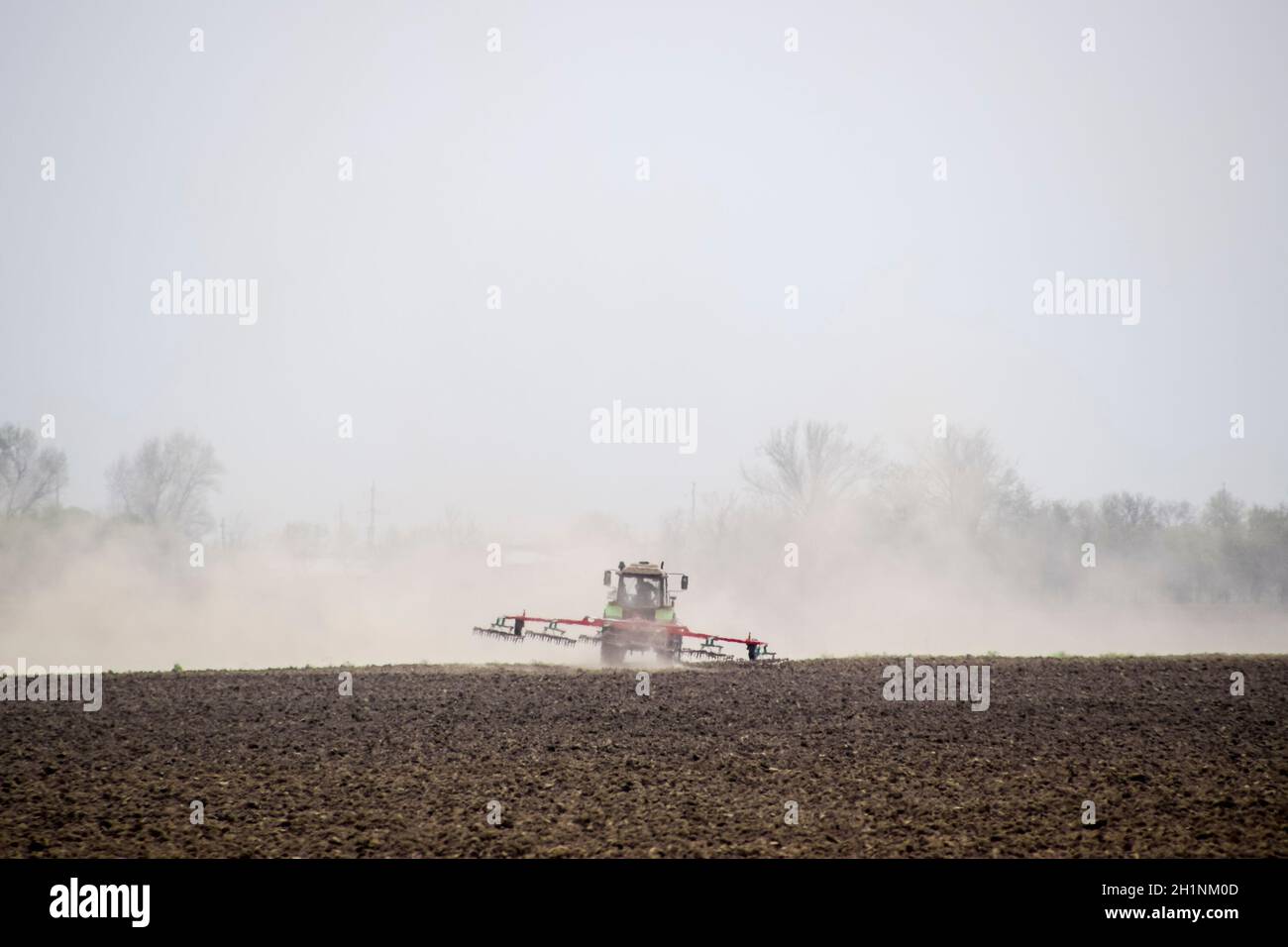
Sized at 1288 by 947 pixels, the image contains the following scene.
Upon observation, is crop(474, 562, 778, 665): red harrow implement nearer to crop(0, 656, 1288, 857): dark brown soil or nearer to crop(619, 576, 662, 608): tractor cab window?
crop(619, 576, 662, 608): tractor cab window

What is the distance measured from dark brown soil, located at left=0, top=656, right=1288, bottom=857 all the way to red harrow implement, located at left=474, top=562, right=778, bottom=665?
667 cm

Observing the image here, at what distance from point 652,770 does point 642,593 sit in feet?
58.4

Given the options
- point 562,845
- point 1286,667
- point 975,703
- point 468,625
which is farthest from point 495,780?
point 468,625

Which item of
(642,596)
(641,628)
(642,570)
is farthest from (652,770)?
(642,570)

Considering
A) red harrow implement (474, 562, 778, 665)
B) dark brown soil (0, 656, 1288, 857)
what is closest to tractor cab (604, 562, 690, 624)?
red harrow implement (474, 562, 778, 665)

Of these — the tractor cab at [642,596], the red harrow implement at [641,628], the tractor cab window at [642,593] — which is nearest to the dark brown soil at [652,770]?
the red harrow implement at [641,628]

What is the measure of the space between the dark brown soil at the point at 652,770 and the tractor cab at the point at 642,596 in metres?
8.74

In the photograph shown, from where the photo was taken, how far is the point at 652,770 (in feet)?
47.9

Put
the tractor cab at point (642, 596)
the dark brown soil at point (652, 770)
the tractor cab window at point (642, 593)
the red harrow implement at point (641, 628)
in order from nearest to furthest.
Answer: the dark brown soil at point (652, 770), the red harrow implement at point (641, 628), the tractor cab at point (642, 596), the tractor cab window at point (642, 593)

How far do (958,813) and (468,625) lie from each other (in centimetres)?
3806

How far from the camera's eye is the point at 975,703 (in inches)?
779

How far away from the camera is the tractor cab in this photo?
32000mm

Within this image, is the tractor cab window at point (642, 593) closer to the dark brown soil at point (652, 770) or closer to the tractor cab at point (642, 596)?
the tractor cab at point (642, 596)

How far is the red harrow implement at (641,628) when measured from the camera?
3000cm
